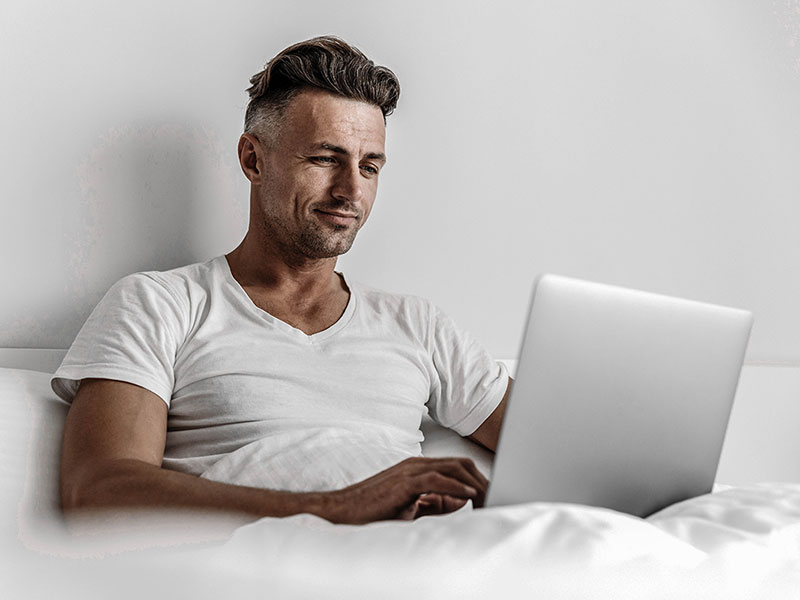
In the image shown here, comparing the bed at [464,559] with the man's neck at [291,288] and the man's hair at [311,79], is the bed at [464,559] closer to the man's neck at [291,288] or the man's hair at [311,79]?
the man's neck at [291,288]

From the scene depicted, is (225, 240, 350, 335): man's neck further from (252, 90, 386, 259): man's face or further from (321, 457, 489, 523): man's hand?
(321, 457, 489, 523): man's hand

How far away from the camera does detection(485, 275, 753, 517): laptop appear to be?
0.90 metres

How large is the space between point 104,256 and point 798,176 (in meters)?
1.64

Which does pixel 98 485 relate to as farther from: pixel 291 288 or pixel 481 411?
pixel 481 411

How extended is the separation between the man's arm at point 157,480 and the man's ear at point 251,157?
0.51m

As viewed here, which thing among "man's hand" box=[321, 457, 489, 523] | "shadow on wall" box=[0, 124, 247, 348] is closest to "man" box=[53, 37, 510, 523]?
"man's hand" box=[321, 457, 489, 523]

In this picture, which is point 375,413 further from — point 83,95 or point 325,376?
point 83,95

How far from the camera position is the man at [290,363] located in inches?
43.7

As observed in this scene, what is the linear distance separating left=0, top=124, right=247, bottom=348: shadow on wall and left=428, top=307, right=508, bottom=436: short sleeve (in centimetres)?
46

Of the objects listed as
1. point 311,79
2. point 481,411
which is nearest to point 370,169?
point 311,79

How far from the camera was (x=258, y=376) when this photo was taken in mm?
1399

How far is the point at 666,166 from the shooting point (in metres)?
2.11

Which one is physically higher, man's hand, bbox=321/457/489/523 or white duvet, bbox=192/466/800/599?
white duvet, bbox=192/466/800/599

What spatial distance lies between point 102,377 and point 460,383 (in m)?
0.65
